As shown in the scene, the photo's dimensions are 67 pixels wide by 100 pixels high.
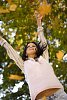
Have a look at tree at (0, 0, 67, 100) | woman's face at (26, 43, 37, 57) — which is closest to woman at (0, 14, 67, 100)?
woman's face at (26, 43, 37, 57)

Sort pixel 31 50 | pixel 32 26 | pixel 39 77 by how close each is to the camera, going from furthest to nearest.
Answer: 1. pixel 32 26
2. pixel 31 50
3. pixel 39 77

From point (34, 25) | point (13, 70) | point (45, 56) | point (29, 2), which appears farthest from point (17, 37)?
point (45, 56)

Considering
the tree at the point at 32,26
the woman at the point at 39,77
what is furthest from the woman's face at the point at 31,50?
the tree at the point at 32,26

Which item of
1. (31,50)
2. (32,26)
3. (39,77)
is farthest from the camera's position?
(32,26)

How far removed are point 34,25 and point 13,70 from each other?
3556 millimetres

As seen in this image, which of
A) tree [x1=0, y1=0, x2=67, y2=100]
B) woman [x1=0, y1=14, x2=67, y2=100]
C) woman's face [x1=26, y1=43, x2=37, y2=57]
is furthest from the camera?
tree [x1=0, y1=0, x2=67, y2=100]

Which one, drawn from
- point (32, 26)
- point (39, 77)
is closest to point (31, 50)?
point (39, 77)

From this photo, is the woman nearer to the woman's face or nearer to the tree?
the woman's face

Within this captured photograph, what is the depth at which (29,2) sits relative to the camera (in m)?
11.2

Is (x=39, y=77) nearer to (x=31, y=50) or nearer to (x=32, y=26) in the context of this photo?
(x=31, y=50)

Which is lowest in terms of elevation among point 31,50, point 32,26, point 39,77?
point 39,77

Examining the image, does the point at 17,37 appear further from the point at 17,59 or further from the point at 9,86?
the point at 17,59

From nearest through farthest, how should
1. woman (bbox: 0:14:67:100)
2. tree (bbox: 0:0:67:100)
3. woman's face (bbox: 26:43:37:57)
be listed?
woman (bbox: 0:14:67:100) → woman's face (bbox: 26:43:37:57) → tree (bbox: 0:0:67:100)

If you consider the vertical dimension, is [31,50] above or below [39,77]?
above
